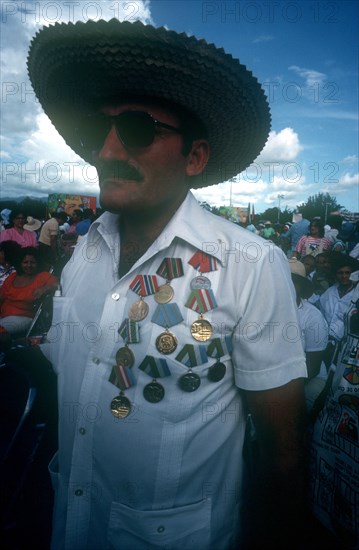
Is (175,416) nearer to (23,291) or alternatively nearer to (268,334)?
(268,334)

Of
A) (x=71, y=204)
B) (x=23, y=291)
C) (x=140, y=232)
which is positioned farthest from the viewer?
(x=71, y=204)

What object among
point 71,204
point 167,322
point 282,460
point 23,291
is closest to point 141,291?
point 167,322

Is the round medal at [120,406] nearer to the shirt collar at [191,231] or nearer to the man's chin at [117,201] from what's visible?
the shirt collar at [191,231]

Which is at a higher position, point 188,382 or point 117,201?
point 117,201

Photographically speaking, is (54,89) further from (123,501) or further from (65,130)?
(123,501)

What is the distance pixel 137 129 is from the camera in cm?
161

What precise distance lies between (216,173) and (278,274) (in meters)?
1.09

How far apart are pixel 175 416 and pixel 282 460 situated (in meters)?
0.49

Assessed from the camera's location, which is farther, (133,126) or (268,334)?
(133,126)

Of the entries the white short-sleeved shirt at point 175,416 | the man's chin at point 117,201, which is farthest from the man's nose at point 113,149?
the white short-sleeved shirt at point 175,416

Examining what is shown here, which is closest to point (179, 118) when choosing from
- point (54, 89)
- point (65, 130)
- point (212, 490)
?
point (54, 89)

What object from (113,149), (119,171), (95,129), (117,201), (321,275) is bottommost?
(321,275)

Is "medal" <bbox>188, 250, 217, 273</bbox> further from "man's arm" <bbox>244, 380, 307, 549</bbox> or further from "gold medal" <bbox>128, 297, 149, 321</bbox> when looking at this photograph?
"man's arm" <bbox>244, 380, 307, 549</bbox>

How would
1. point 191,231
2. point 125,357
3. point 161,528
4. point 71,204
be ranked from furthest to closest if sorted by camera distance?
point 71,204 < point 191,231 < point 125,357 < point 161,528
